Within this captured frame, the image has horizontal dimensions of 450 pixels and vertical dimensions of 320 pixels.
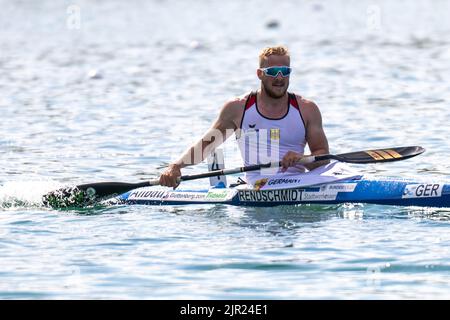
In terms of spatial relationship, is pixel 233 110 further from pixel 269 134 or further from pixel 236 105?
pixel 269 134

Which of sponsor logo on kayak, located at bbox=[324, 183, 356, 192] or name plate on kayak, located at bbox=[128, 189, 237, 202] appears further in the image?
name plate on kayak, located at bbox=[128, 189, 237, 202]

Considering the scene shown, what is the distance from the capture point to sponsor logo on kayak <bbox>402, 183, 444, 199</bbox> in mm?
12969

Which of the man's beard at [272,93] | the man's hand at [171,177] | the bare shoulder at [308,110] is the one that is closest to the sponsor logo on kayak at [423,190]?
the bare shoulder at [308,110]

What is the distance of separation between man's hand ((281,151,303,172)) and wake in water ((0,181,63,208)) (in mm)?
3174

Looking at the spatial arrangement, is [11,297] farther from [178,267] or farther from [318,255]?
[318,255]

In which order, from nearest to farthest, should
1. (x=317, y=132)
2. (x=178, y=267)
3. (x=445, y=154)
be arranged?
(x=178, y=267) → (x=317, y=132) → (x=445, y=154)

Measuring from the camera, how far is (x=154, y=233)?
41.3 feet

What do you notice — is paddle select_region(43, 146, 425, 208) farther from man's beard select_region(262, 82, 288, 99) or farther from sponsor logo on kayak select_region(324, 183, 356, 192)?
man's beard select_region(262, 82, 288, 99)

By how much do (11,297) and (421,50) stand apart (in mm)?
31139

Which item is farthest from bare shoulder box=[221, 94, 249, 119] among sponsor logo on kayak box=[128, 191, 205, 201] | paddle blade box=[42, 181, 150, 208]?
paddle blade box=[42, 181, 150, 208]

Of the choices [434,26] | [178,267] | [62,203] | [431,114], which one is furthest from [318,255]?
[434,26]

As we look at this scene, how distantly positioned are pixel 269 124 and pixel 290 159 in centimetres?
71

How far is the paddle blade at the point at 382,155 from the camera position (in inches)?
539

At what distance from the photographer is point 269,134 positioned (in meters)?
13.8
